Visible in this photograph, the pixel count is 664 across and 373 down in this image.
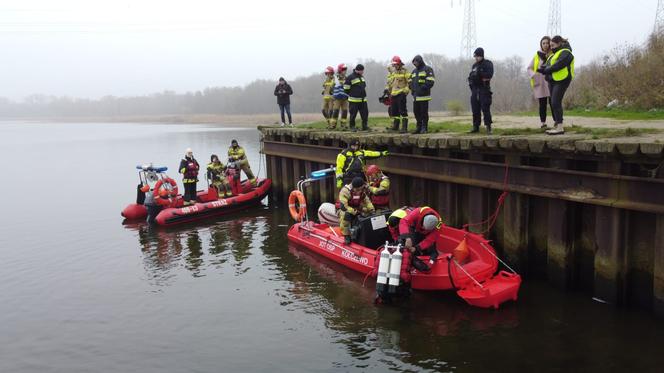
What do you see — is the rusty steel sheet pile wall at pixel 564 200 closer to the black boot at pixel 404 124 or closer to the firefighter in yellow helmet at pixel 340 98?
the black boot at pixel 404 124

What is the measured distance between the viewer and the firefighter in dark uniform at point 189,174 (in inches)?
653

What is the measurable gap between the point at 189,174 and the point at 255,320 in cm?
835

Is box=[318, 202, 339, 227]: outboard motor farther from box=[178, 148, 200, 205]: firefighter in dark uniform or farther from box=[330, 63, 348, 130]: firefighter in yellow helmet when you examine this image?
box=[178, 148, 200, 205]: firefighter in dark uniform

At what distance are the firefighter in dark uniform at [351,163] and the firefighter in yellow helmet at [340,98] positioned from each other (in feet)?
14.2

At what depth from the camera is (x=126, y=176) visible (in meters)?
28.0

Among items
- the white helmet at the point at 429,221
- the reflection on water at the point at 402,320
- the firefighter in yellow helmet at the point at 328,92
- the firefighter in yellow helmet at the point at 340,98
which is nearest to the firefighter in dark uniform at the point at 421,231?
the white helmet at the point at 429,221

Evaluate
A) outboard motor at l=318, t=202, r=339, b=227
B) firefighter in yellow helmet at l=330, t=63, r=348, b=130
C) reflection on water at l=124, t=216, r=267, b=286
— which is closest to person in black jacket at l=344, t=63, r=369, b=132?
firefighter in yellow helmet at l=330, t=63, r=348, b=130

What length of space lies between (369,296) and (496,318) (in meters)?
2.29

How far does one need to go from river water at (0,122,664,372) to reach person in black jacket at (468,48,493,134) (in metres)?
3.79

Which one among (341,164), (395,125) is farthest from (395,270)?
(395,125)

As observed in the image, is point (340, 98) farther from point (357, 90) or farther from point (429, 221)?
point (429, 221)

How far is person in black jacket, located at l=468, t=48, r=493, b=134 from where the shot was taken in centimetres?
1133

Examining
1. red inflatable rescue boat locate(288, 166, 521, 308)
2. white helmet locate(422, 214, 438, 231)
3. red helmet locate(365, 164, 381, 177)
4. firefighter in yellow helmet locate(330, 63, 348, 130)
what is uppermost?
firefighter in yellow helmet locate(330, 63, 348, 130)

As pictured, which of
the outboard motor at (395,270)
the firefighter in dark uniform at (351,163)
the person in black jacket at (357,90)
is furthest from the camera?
the person in black jacket at (357,90)
